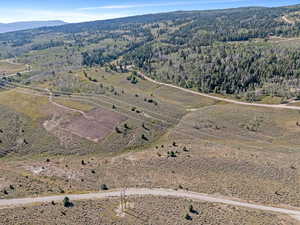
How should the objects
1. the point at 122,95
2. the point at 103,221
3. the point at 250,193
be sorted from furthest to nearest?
the point at 122,95
the point at 250,193
the point at 103,221

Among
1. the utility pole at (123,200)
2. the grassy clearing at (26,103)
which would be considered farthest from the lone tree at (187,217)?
the grassy clearing at (26,103)

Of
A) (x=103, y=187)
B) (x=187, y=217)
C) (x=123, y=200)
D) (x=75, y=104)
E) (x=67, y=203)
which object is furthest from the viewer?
(x=75, y=104)

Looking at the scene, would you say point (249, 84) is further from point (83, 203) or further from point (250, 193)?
point (83, 203)

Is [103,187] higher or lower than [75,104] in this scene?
lower

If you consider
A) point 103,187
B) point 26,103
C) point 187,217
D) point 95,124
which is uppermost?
point 26,103

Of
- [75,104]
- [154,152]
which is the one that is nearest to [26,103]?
[75,104]

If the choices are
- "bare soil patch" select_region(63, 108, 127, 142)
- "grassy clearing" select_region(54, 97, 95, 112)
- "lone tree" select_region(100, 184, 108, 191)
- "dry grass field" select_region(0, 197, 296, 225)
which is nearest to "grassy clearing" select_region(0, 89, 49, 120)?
"grassy clearing" select_region(54, 97, 95, 112)

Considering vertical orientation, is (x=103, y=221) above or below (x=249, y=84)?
below

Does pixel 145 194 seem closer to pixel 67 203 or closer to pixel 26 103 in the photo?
pixel 67 203

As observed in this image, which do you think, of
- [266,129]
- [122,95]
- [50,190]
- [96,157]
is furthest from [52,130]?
[266,129]

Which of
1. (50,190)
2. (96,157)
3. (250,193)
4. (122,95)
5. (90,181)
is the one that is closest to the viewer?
(250,193)

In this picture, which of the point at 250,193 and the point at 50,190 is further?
the point at 50,190
